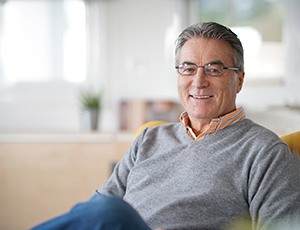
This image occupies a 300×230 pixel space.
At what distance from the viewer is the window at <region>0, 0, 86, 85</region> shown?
13.4 ft

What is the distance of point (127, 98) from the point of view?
3959mm

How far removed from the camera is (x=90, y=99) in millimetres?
3793

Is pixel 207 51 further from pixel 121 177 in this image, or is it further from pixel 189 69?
pixel 121 177

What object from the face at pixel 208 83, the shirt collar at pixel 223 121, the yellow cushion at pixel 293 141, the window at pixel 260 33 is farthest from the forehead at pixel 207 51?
the window at pixel 260 33

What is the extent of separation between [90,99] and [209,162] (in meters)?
2.20

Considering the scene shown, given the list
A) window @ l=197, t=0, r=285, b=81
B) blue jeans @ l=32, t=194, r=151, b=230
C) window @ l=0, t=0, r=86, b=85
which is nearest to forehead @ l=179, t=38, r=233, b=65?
blue jeans @ l=32, t=194, r=151, b=230

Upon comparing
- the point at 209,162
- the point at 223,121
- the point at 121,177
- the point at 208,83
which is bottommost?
the point at 121,177

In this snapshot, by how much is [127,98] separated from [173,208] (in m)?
2.34

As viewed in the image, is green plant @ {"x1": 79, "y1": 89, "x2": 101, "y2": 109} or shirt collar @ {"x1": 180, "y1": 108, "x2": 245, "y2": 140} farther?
green plant @ {"x1": 79, "y1": 89, "x2": 101, "y2": 109}

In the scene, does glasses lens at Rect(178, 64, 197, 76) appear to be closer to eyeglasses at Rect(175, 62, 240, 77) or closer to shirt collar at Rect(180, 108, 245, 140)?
eyeglasses at Rect(175, 62, 240, 77)

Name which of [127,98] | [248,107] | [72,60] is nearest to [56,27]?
[72,60]

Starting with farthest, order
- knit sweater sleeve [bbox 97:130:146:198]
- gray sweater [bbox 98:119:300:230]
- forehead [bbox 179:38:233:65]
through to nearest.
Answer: knit sweater sleeve [bbox 97:130:146:198], forehead [bbox 179:38:233:65], gray sweater [bbox 98:119:300:230]

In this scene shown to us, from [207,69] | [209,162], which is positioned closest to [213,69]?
[207,69]

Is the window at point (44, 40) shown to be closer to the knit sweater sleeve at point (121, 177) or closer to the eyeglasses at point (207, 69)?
the knit sweater sleeve at point (121, 177)
